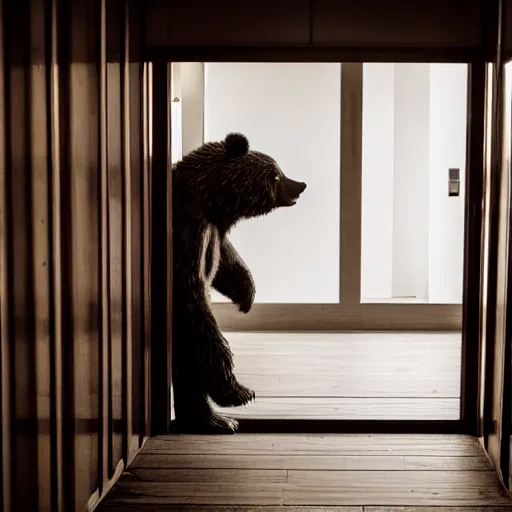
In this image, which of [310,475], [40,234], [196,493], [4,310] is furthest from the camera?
[310,475]

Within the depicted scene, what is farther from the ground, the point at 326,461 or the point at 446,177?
the point at 446,177

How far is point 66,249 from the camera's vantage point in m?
1.86

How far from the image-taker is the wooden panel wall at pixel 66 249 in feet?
5.23

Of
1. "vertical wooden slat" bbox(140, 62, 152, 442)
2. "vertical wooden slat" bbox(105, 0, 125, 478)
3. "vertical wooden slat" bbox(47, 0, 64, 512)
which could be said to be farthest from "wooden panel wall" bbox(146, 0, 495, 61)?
"vertical wooden slat" bbox(47, 0, 64, 512)

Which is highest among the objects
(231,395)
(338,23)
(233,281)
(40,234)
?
(338,23)

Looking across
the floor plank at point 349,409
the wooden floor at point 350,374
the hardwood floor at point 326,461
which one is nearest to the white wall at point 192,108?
the wooden floor at point 350,374

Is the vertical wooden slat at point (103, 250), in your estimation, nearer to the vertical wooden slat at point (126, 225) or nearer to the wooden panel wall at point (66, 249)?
the wooden panel wall at point (66, 249)

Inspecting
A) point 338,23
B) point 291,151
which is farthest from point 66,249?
point 291,151

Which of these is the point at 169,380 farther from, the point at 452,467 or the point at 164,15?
the point at 164,15

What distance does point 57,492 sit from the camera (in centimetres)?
178

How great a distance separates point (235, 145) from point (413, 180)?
3.24 meters

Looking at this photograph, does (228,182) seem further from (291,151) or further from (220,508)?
(291,151)

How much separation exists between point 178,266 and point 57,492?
117 centimetres

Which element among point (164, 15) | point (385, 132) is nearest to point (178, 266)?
point (164, 15)
